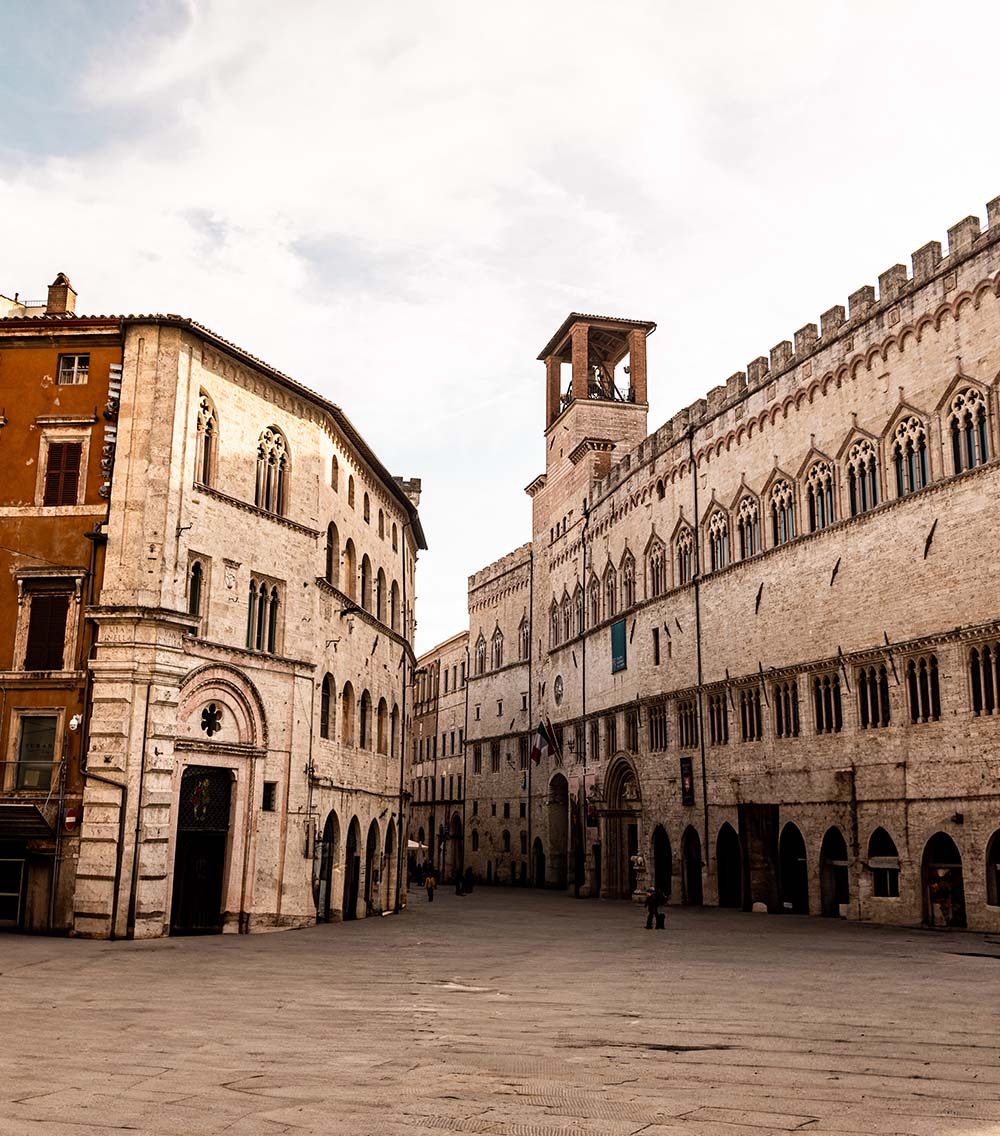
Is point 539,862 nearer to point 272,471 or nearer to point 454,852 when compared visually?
point 454,852

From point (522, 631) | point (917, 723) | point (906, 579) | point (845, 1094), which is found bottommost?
point (845, 1094)

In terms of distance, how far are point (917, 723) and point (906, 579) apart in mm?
3909

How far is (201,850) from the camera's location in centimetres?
2817

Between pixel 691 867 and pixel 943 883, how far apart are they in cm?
1534

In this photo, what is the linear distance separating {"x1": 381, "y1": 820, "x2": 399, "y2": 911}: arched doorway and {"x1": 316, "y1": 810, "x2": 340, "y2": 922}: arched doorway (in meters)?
6.98

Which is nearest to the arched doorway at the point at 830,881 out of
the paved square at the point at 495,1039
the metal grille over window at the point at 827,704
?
the metal grille over window at the point at 827,704

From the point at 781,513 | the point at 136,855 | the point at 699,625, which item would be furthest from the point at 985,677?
the point at 136,855

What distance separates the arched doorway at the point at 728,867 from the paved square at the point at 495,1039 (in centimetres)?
1506

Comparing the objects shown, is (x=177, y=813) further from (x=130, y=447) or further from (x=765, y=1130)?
(x=765, y=1130)

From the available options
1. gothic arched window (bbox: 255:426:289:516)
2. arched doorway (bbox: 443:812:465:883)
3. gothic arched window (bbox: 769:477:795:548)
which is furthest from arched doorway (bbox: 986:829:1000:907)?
arched doorway (bbox: 443:812:465:883)

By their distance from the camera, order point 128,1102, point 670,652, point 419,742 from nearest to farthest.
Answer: point 128,1102
point 670,652
point 419,742

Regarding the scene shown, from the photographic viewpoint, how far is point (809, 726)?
37.1 metres

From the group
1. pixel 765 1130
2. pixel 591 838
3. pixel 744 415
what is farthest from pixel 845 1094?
pixel 591 838

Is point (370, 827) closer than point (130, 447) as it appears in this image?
No
